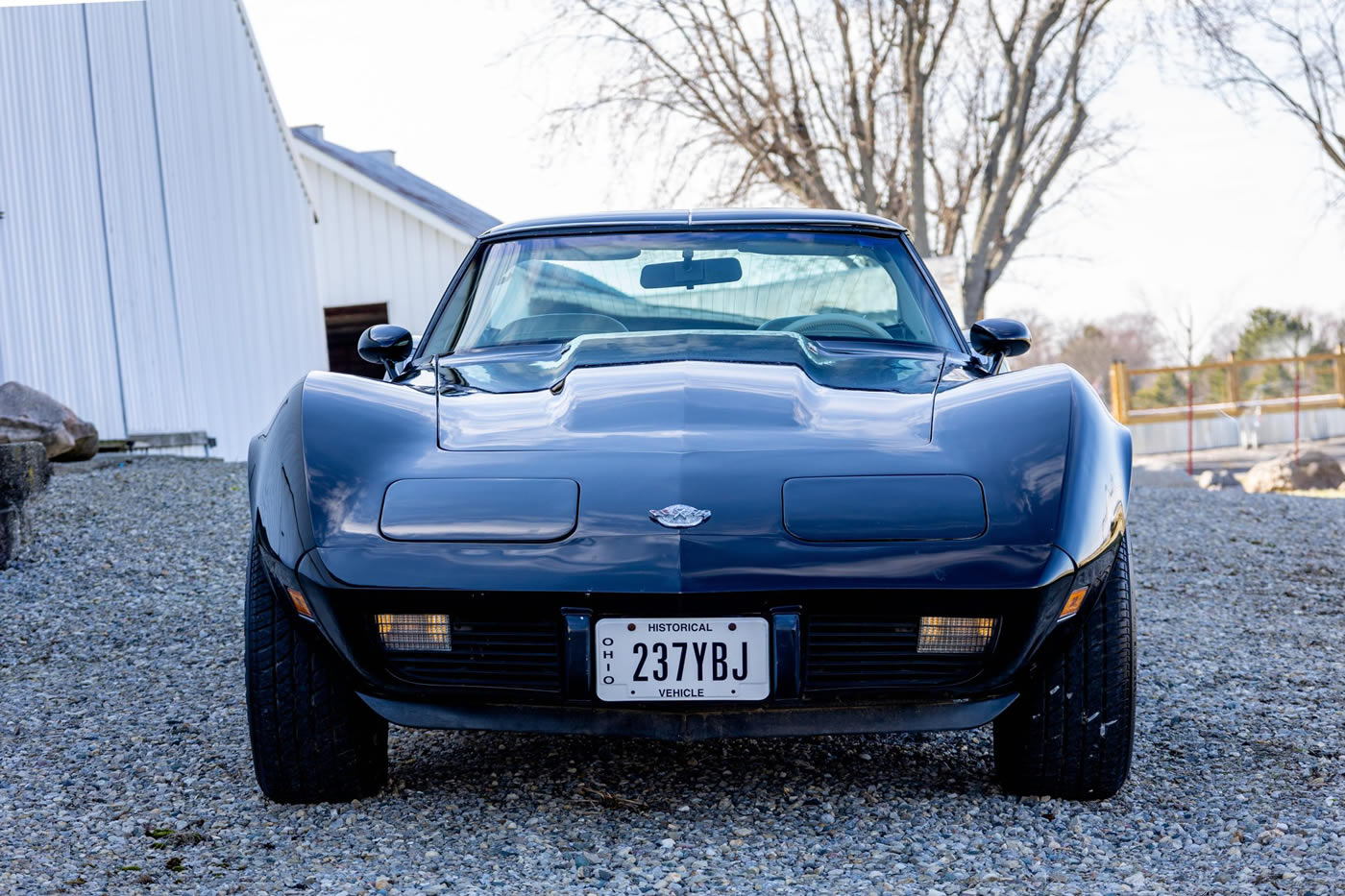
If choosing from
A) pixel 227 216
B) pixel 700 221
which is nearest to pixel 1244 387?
pixel 227 216

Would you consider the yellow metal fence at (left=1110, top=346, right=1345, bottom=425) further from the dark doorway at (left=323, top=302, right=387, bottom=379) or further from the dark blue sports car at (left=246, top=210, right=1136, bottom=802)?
the dark blue sports car at (left=246, top=210, right=1136, bottom=802)

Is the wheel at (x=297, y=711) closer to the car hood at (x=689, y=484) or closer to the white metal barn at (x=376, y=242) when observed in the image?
the car hood at (x=689, y=484)

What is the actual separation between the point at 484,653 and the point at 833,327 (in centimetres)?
158

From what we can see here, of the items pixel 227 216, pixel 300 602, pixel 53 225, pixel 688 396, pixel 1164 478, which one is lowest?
pixel 1164 478

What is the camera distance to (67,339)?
944 cm

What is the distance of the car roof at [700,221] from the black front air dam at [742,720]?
1.79 m

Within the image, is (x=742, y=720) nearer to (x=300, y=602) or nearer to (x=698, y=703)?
(x=698, y=703)

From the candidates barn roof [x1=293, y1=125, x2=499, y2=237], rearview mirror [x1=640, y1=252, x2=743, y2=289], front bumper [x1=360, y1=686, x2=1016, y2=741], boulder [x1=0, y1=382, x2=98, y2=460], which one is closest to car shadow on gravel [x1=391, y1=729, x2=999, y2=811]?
front bumper [x1=360, y1=686, x2=1016, y2=741]

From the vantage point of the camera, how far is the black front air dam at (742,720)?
2.41 meters

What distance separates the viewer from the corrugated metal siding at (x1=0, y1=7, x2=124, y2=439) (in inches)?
360

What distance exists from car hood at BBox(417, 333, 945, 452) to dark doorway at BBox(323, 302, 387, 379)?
40.9 feet

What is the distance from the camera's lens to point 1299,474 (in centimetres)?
1672

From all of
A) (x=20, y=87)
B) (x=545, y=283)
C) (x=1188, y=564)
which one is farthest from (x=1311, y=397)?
(x=545, y=283)

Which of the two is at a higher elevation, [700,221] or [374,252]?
[374,252]
